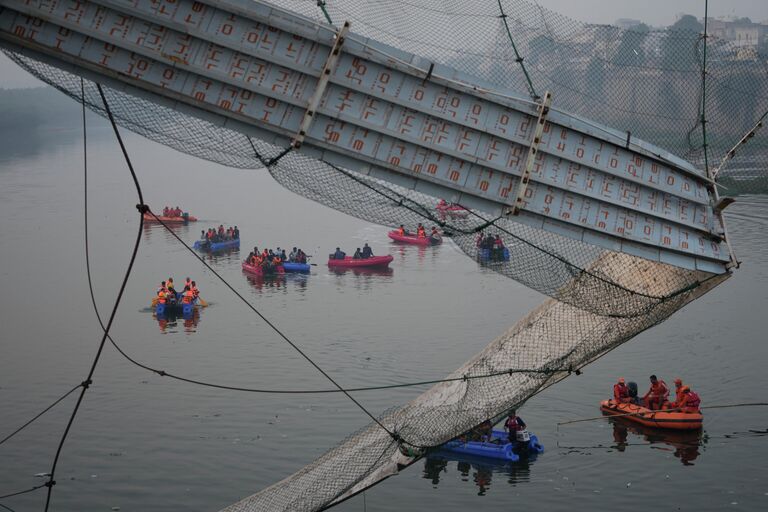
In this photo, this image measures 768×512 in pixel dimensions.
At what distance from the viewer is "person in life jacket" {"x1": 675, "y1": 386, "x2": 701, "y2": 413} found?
98.9 feet

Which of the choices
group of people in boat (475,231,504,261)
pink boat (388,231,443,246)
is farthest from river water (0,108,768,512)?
group of people in boat (475,231,504,261)

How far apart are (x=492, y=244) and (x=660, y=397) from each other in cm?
1649

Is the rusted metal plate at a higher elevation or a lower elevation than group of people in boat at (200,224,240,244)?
lower

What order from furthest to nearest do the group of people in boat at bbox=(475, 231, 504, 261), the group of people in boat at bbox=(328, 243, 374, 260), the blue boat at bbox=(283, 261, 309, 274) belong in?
the group of people in boat at bbox=(328, 243, 374, 260), the blue boat at bbox=(283, 261, 309, 274), the group of people in boat at bbox=(475, 231, 504, 261)

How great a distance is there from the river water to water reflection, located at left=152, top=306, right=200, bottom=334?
18cm

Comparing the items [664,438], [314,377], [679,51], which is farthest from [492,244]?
[314,377]

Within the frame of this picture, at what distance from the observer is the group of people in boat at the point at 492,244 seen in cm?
1560

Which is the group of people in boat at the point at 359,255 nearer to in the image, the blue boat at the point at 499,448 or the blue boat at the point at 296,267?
the blue boat at the point at 296,267

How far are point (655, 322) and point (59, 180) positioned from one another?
280 feet

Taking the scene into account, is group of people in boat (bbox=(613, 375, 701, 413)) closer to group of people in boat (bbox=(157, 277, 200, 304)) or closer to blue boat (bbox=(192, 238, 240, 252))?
group of people in boat (bbox=(157, 277, 200, 304))

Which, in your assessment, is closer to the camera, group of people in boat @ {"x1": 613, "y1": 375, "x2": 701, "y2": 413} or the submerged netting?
the submerged netting

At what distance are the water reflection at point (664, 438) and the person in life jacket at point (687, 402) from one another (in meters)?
0.68

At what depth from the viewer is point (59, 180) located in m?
94.2

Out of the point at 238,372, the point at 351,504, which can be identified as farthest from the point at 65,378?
the point at 351,504
